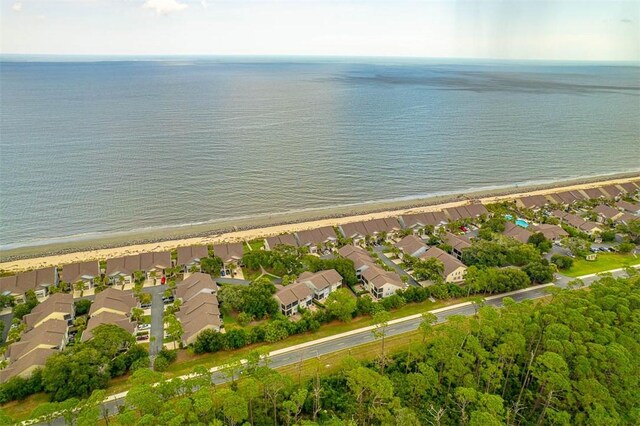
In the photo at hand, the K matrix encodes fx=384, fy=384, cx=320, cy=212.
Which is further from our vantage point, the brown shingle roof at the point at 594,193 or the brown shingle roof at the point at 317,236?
the brown shingle roof at the point at 594,193

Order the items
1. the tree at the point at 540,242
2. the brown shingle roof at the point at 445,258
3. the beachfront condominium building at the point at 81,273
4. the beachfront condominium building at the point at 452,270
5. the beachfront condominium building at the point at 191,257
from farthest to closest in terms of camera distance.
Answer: the tree at the point at 540,242 → the beachfront condominium building at the point at 191,257 → the brown shingle roof at the point at 445,258 → the beachfront condominium building at the point at 452,270 → the beachfront condominium building at the point at 81,273

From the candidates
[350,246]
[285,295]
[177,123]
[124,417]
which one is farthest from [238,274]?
[177,123]

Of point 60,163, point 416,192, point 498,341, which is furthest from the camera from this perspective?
point 60,163

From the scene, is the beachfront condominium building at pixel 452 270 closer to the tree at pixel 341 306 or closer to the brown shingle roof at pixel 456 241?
the brown shingle roof at pixel 456 241

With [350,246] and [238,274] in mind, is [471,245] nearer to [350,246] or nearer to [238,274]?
[350,246]

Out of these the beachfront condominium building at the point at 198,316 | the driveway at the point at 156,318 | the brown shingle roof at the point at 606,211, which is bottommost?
the brown shingle roof at the point at 606,211

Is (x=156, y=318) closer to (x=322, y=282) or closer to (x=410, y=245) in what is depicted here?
(x=322, y=282)

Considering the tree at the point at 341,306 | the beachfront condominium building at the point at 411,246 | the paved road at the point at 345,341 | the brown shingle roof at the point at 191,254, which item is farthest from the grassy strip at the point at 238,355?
the brown shingle roof at the point at 191,254
